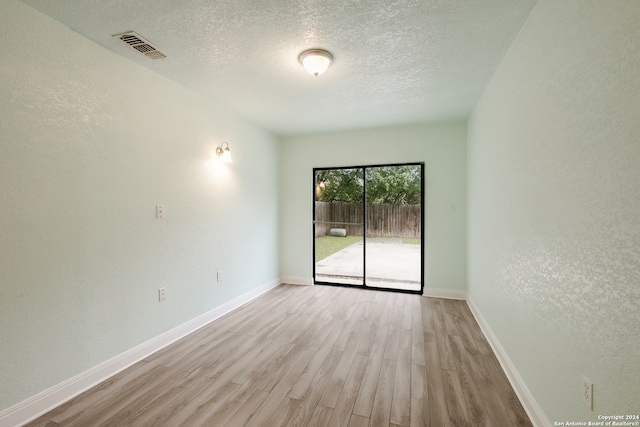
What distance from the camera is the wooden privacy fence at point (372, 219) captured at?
4.44 m

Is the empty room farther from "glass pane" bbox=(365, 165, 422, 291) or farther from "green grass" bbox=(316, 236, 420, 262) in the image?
"green grass" bbox=(316, 236, 420, 262)

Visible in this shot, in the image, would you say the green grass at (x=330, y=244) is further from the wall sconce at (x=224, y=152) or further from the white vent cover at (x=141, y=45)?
the white vent cover at (x=141, y=45)

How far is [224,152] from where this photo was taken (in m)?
3.44

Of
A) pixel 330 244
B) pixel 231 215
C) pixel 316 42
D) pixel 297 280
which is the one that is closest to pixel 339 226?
pixel 330 244

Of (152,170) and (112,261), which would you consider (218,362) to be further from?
(152,170)

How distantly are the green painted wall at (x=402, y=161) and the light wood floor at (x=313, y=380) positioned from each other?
1.09 m

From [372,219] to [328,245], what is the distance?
2.98ft

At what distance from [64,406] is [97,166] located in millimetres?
1700

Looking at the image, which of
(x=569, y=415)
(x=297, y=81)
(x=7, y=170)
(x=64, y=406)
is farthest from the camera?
(x=297, y=81)

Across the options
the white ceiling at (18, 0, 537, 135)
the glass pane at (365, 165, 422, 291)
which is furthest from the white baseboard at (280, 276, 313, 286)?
the white ceiling at (18, 0, 537, 135)

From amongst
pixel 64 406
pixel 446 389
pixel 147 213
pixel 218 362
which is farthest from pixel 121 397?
pixel 446 389

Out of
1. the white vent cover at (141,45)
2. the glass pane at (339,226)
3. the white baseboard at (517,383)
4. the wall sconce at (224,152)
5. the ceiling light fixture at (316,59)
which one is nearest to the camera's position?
the white baseboard at (517,383)

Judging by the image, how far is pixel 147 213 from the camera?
2.57 meters

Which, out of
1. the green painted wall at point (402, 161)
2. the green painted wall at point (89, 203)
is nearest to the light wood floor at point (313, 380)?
the green painted wall at point (89, 203)
